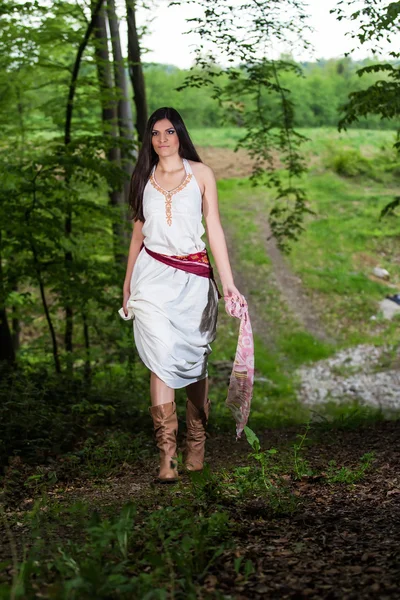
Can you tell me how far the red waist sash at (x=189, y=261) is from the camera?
5.09 metres

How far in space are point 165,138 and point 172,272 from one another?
2.89ft

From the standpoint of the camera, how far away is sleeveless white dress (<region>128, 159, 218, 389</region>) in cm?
500

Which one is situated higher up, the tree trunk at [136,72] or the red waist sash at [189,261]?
the tree trunk at [136,72]

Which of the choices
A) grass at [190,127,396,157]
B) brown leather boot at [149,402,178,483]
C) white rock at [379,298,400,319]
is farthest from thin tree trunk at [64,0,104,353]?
grass at [190,127,396,157]

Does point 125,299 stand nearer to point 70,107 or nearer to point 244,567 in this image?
point 244,567

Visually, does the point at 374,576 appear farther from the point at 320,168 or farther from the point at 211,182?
the point at 320,168

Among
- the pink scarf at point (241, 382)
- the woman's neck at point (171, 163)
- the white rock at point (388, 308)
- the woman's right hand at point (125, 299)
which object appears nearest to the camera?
the pink scarf at point (241, 382)

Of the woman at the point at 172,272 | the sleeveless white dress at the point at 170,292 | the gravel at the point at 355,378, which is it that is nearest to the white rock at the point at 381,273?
the gravel at the point at 355,378

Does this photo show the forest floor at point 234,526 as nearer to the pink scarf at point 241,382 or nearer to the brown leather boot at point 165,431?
the brown leather boot at point 165,431

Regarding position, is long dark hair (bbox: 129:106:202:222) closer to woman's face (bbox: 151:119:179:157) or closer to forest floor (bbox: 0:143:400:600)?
woman's face (bbox: 151:119:179:157)

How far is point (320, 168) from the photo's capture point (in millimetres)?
30141

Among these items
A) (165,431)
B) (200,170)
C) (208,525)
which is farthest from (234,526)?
(200,170)

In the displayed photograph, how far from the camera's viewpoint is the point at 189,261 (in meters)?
5.12

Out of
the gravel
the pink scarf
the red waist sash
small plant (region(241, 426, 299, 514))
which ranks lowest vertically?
the gravel
